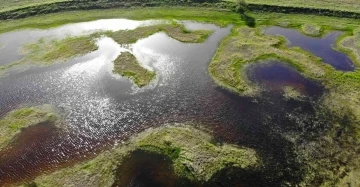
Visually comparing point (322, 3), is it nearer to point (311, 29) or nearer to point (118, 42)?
point (311, 29)

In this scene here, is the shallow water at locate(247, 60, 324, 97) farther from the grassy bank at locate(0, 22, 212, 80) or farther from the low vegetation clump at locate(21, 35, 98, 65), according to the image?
the low vegetation clump at locate(21, 35, 98, 65)

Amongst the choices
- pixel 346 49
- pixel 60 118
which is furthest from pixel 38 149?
pixel 346 49

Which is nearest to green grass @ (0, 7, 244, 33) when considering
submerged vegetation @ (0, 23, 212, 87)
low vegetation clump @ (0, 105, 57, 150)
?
submerged vegetation @ (0, 23, 212, 87)

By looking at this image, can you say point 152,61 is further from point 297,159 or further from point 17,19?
point 17,19

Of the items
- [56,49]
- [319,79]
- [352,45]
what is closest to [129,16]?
[56,49]

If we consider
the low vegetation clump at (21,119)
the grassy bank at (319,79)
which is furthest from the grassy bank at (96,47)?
the low vegetation clump at (21,119)

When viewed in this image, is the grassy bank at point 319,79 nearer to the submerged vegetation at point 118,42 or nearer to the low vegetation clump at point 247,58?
the low vegetation clump at point 247,58
